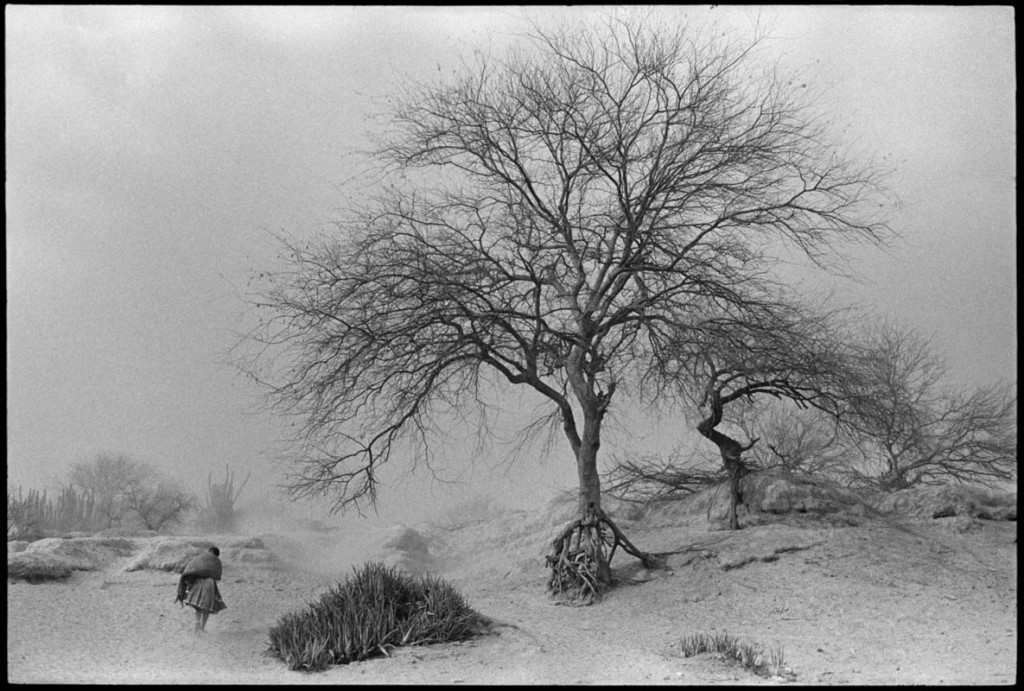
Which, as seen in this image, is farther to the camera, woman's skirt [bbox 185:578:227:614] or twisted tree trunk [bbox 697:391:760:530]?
twisted tree trunk [bbox 697:391:760:530]

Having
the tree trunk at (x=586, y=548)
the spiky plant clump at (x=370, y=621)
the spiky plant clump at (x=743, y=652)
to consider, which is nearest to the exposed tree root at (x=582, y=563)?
the tree trunk at (x=586, y=548)

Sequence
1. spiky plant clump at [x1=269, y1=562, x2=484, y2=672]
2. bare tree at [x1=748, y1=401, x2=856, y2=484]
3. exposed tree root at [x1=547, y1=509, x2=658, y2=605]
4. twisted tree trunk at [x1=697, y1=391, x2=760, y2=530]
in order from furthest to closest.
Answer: bare tree at [x1=748, y1=401, x2=856, y2=484] → twisted tree trunk at [x1=697, y1=391, x2=760, y2=530] → exposed tree root at [x1=547, y1=509, x2=658, y2=605] → spiky plant clump at [x1=269, y1=562, x2=484, y2=672]

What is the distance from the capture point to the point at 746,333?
424 inches

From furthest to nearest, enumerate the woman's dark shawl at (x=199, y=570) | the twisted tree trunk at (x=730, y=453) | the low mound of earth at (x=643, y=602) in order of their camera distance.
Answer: the twisted tree trunk at (x=730, y=453) → the woman's dark shawl at (x=199, y=570) → the low mound of earth at (x=643, y=602)

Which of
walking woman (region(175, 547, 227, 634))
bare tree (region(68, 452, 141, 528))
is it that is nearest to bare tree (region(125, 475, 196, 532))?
bare tree (region(68, 452, 141, 528))

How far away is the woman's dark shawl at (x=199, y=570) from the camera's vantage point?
8.41 meters

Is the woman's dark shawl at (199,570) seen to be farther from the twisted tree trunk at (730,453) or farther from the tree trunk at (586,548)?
the twisted tree trunk at (730,453)

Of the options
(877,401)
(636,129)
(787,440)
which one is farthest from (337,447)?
(787,440)

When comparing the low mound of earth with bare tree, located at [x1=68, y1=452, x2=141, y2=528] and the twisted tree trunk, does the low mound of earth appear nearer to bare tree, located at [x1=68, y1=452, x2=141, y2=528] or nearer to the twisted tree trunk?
the twisted tree trunk

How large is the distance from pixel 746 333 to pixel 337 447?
5.38m

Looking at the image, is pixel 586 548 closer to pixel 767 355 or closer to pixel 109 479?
pixel 767 355

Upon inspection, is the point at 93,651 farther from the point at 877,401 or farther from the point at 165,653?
the point at 877,401

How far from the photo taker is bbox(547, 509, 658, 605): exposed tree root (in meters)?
10.6

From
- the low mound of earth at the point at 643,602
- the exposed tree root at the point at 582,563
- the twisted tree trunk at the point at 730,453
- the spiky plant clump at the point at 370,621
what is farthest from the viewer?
the twisted tree trunk at the point at 730,453
